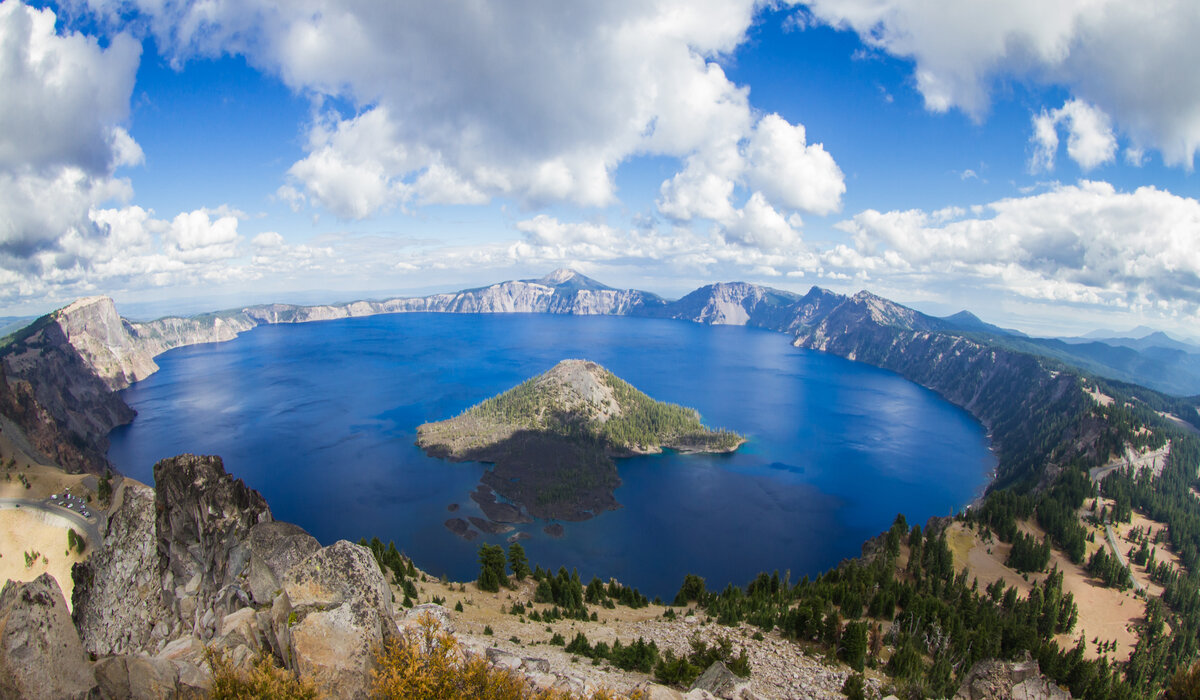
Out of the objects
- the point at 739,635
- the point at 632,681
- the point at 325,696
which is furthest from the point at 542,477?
the point at 325,696

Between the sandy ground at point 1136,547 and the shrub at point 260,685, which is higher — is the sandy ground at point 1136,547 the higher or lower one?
the lower one

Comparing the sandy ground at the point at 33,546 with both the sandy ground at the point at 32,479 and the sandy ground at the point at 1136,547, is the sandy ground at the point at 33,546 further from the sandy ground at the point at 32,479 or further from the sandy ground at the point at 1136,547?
the sandy ground at the point at 1136,547

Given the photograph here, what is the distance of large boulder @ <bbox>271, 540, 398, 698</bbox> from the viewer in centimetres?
1628

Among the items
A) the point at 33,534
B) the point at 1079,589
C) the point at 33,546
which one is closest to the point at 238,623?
the point at 33,546

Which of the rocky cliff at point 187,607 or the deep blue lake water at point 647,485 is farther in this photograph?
the deep blue lake water at point 647,485

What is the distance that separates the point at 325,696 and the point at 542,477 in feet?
391

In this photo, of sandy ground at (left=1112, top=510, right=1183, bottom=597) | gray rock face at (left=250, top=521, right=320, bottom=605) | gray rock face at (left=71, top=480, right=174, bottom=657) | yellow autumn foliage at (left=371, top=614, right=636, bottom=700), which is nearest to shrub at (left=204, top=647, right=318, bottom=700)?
yellow autumn foliage at (left=371, top=614, right=636, bottom=700)

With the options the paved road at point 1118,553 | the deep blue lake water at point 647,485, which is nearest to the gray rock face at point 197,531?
the deep blue lake water at point 647,485

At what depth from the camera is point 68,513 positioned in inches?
2783

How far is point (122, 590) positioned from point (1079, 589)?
109891mm

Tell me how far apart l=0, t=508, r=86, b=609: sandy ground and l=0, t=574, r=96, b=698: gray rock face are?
69.0 metres

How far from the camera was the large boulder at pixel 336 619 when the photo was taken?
53.4ft

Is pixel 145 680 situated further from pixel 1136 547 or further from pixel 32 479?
pixel 1136 547

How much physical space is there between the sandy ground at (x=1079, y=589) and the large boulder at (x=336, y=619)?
78116 mm
